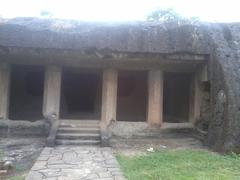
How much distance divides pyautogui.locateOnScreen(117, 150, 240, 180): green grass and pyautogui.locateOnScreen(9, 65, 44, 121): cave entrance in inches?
242

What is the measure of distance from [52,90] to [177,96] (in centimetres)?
489

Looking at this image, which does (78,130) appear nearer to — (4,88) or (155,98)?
(155,98)

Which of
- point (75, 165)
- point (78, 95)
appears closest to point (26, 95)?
point (78, 95)

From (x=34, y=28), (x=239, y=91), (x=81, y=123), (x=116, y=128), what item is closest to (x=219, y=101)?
(x=239, y=91)

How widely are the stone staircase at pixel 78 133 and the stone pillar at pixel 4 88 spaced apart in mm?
1729

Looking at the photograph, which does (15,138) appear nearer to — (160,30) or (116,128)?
(116,128)

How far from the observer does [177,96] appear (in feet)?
39.6

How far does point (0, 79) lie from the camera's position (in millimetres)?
9438

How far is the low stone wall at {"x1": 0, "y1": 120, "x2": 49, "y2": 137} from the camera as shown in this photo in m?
9.30

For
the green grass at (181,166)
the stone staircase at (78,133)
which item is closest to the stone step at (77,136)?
the stone staircase at (78,133)

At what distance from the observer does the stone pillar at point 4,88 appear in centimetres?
947

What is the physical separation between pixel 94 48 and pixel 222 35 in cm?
348

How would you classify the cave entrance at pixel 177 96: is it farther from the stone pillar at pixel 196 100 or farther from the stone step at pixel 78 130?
the stone step at pixel 78 130

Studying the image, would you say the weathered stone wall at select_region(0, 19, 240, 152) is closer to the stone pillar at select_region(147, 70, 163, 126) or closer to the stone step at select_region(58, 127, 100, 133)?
the stone pillar at select_region(147, 70, 163, 126)
